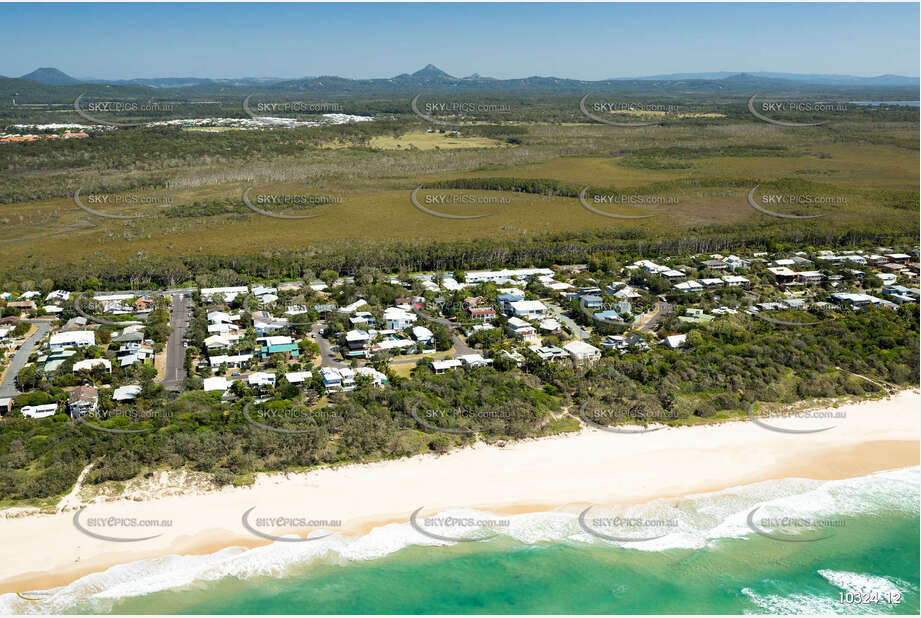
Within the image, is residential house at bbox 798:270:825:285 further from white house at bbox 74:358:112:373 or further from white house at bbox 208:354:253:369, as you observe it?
white house at bbox 74:358:112:373

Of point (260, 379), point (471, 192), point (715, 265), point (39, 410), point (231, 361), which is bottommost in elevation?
point (39, 410)

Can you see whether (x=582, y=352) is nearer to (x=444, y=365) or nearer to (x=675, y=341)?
(x=675, y=341)

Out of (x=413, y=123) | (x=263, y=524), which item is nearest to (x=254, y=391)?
(x=263, y=524)

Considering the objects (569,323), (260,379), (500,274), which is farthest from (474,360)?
(500,274)

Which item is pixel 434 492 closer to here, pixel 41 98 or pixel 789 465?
pixel 789 465

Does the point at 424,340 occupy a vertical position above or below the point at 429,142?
below

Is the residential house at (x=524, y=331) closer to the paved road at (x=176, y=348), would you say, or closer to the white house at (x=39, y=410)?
the paved road at (x=176, y=348)
